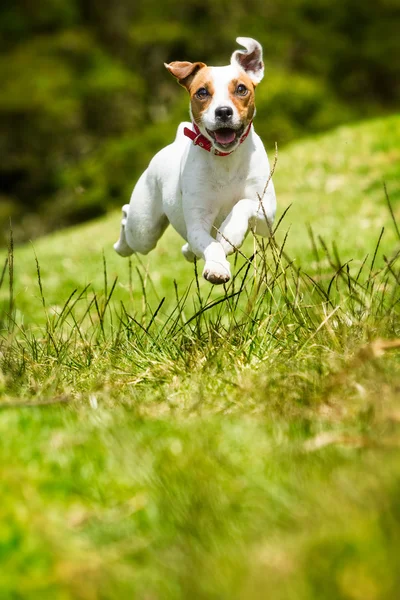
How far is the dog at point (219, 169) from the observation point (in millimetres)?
3471

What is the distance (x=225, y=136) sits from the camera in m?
3.49

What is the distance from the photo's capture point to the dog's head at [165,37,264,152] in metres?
3.41

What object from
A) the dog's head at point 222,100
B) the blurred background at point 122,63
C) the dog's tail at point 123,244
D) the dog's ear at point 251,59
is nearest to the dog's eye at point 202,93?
the dog's head at point 222,100

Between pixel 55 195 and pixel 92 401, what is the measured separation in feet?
75.2

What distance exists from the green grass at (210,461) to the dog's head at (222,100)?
566mm

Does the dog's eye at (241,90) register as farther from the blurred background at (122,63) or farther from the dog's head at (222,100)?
the blurred background at (122,63)

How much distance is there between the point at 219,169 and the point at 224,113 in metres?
0.36

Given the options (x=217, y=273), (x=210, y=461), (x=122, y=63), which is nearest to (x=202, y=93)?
(x=217, y=273)

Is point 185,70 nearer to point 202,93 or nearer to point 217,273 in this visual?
point 202,93

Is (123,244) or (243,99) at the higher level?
(243,99)

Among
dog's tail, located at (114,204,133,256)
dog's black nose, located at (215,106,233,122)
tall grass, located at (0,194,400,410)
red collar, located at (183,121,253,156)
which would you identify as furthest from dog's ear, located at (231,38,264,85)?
dog's tail, located at (114,204,133,256)

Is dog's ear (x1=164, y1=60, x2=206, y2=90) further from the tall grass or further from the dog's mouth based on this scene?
the tall grass

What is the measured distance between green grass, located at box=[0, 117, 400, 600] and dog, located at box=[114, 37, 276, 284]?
26 cm

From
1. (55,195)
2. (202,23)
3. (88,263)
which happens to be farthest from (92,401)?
(202,23)
